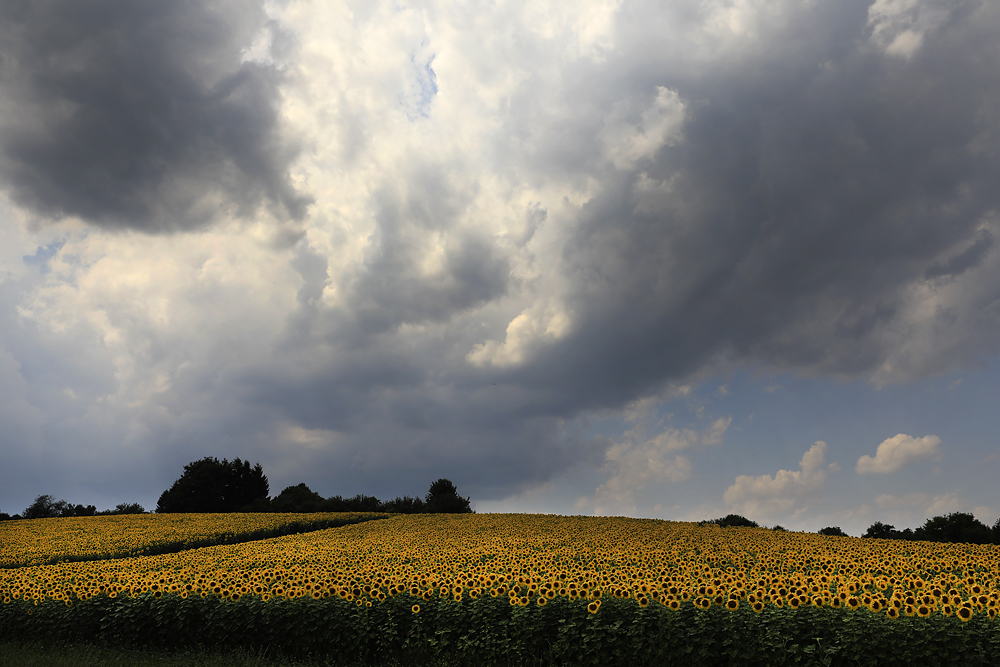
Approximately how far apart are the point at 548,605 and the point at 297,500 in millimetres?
58289

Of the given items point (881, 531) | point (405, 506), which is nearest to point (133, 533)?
point (405, 506)

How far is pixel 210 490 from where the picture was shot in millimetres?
67125

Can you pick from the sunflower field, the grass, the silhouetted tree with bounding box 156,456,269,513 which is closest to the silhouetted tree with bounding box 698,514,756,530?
the sunflower field

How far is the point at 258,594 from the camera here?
1318cm

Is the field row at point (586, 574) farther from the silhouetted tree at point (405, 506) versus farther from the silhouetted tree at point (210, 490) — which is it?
the silhouetted tree at point (210, 490)

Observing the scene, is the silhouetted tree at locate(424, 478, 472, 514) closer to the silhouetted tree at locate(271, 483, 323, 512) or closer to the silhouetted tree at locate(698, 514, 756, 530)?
the silhouetted tree at locate(271, 483, 323, 512)

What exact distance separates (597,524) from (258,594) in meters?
22.6

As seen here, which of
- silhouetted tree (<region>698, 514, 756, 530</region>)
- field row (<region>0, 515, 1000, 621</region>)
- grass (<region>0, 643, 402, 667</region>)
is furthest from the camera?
silhouetted tree (<region>698, 514, 756, 530</region>)

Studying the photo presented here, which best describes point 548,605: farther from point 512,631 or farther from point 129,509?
point 129,509

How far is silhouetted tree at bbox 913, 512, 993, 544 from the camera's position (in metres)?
26.5

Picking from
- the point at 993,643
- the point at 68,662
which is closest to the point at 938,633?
the point at 993,643

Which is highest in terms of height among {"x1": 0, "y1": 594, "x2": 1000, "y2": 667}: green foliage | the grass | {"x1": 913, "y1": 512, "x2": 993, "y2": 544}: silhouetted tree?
{"x1": 913, "y1": 512, "x2": 993, "y2": 544}: silhouetted tree

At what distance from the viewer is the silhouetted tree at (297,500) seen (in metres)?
55.0

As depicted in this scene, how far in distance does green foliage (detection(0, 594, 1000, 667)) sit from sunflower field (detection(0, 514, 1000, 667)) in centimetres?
3
